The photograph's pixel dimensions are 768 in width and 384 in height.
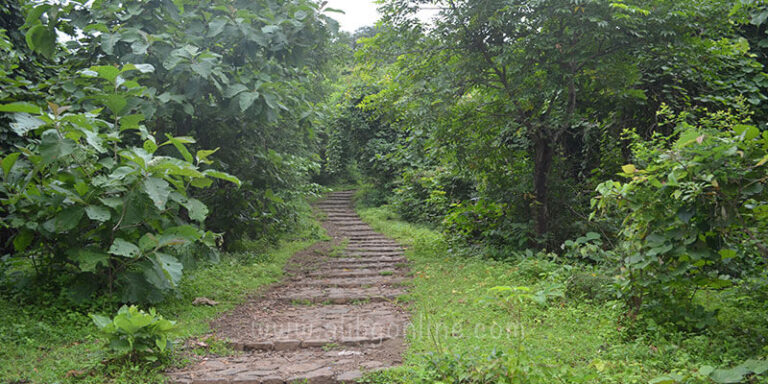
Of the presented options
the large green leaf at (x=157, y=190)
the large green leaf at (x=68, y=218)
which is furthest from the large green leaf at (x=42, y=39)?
the large green leaf at (x=157, y=190)

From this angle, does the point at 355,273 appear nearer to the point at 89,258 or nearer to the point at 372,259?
the point at 372,259

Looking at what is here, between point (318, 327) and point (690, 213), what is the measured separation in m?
3.04

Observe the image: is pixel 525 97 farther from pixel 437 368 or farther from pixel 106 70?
pixel 106 70

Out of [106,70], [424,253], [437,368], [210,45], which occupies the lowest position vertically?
[424,253]

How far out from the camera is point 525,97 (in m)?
5.75

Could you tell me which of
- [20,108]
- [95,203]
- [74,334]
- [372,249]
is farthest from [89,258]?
[372,249]

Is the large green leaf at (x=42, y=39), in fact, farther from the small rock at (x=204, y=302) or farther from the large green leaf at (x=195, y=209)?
the small rock at (x=204, y=302)

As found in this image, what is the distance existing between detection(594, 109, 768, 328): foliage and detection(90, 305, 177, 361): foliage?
3.20 metres

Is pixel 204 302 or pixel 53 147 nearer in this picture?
pixel 53 147

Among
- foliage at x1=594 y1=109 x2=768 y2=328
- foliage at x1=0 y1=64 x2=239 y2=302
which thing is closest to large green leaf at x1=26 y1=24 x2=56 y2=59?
foliage at x1=0 y1=64 x2=239 y2=302

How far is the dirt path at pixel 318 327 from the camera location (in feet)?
10.2

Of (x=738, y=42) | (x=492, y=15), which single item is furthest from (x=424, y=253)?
(x=738, y=42)

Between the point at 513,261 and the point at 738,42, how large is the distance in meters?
3.72

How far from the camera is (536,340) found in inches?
130
